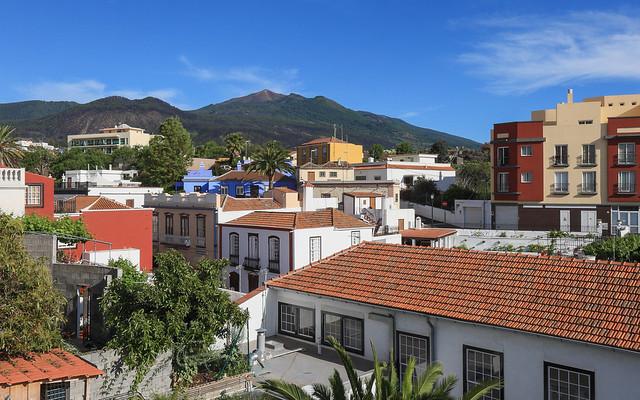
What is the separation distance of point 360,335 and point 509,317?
527 cm

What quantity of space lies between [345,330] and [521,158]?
42.1m

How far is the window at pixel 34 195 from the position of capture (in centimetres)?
3025

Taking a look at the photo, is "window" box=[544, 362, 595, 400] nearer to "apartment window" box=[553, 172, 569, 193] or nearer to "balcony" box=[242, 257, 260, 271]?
"balcony" box=[242, 257, 260, 271]

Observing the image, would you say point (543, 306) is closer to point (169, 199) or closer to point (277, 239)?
point (277, 239)

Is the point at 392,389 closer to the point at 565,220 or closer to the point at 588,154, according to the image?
the point at 565,220

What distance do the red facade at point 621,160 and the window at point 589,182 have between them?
1277 millimetres

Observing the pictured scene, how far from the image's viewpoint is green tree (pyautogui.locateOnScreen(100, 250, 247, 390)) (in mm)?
16656

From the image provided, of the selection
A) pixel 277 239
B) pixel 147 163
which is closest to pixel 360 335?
pixel 277 239

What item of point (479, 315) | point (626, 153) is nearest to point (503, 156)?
point (626, 153)

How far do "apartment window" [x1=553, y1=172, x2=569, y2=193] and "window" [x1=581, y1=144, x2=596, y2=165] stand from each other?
1.97m

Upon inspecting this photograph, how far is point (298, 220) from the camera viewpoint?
34969 millimetres

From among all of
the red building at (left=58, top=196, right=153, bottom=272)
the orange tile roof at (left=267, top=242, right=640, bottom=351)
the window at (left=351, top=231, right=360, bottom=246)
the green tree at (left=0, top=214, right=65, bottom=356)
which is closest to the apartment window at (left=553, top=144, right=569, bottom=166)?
the window at (left=351, top=231, right=360, bottom=246)

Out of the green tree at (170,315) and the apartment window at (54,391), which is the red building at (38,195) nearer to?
the green tree at (170,315)

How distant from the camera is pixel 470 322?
16609 millimetres
